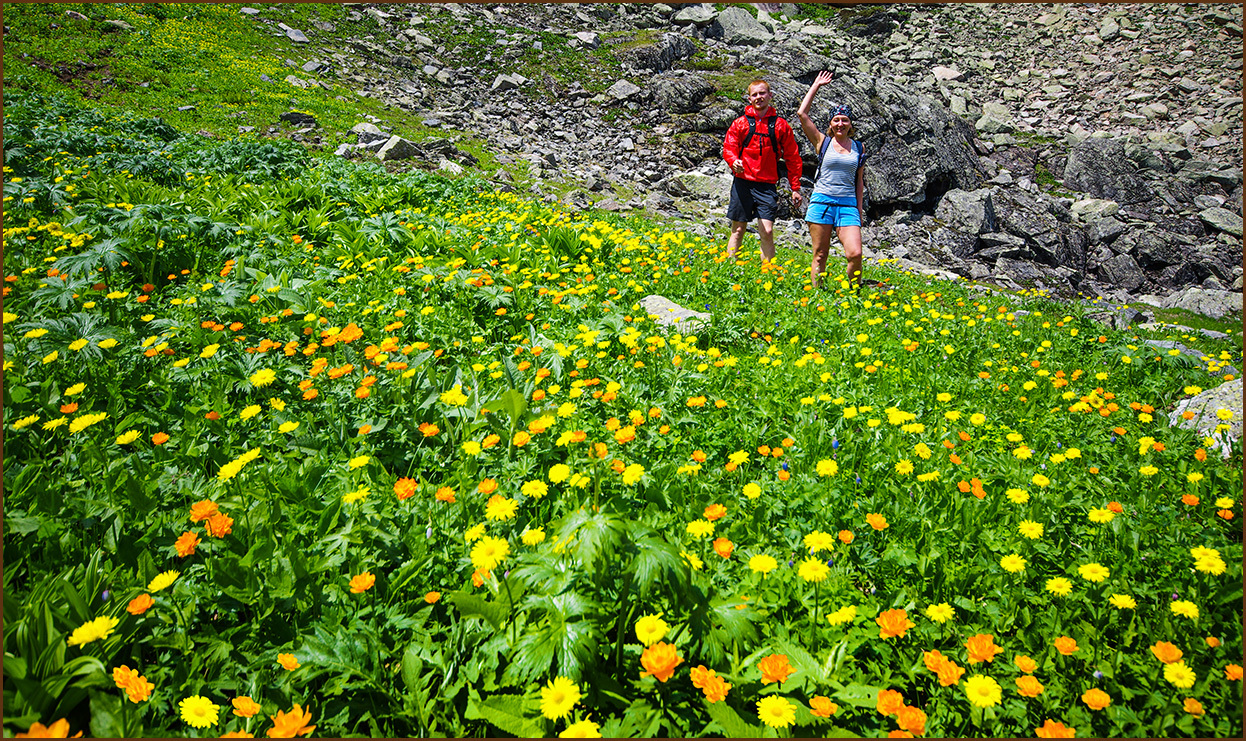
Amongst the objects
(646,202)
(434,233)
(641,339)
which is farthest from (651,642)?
(646,202)

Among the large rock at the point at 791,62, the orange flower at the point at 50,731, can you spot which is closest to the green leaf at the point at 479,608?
the orange flower at the point at 50,731

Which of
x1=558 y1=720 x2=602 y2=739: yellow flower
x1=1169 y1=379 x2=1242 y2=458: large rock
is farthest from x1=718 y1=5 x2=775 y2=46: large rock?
x1=558 y1=720 x2=602 y2=739: yellow flower

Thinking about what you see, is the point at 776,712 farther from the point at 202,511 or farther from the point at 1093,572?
the point at 202,511

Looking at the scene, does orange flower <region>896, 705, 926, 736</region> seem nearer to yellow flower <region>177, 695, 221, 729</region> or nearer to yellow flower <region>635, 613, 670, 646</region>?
yellow flower <region>635, 613, 670, 646</region>

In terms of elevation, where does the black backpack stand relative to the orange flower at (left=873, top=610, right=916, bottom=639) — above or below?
above

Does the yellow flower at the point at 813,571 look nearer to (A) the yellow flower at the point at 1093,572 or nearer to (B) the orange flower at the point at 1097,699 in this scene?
(B) the orange flower at the point at 1097,699

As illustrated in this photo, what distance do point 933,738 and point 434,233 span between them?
655 cm

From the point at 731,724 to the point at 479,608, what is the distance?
2.87 ft

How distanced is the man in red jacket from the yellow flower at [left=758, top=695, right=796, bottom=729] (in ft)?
21.7

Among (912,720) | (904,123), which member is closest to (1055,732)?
(912,720)

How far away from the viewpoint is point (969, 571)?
7.66 feet

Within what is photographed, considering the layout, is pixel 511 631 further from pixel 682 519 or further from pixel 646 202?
pixel 646 202

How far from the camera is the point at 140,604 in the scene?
6.20 feet

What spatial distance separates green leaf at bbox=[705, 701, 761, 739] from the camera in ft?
5.43
